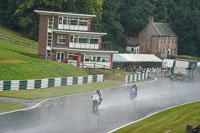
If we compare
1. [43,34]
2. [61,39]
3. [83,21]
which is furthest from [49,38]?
[83,21]

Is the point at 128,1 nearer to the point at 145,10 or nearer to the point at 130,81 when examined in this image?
the point at 145,10

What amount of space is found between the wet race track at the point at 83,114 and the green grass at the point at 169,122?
49.8 inches

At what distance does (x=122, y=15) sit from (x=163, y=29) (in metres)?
10.3

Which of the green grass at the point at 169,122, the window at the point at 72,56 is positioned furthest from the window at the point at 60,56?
the green grass at the point at 169,122

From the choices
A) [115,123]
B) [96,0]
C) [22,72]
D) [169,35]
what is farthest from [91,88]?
[169,35]

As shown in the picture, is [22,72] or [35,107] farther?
[22,72]

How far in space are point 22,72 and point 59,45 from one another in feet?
66.3

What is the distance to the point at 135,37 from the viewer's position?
109125 millimetres

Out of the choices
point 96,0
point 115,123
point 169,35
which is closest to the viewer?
point 115,123

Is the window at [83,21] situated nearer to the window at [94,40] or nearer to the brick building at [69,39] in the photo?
the brick building at [69,39]

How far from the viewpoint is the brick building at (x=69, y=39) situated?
62750 millimetres

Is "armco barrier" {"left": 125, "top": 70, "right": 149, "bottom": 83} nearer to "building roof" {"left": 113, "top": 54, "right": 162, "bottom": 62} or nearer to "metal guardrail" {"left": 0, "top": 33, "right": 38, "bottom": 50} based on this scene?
"building roof" {"left": 113, "top": 54, "right": 162, "bottom": 62}

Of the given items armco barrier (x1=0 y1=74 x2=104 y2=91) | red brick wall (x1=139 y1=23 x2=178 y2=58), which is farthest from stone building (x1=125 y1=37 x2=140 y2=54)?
armco barrier (x1=0 y1=74 x2=104 y2=91)

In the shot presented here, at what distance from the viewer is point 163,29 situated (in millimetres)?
104625
